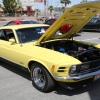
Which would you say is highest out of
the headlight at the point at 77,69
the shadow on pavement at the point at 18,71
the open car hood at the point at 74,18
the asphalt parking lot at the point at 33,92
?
the open car hood at the point at 74,18

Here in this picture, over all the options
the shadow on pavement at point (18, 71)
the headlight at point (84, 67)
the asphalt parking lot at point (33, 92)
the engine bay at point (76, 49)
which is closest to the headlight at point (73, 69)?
the headlight at point (84, 67)

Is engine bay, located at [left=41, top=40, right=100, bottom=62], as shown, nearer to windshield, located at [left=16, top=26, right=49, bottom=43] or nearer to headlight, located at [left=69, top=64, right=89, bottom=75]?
headlight, located at [left=69, top=64, right=89, bottom=75]

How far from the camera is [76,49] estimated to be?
5.29 m

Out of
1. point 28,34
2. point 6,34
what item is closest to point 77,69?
point 28,34

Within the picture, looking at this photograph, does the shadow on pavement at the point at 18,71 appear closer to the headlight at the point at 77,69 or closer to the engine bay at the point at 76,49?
the engine bay at the point at 76,49

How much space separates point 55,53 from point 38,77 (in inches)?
29.7

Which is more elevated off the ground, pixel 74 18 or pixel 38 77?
pixel 74 18

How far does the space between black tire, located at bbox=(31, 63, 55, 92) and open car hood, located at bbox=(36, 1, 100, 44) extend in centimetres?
82

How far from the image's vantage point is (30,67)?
15.7 ft

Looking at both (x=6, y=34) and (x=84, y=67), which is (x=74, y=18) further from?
(x=6, y=34)

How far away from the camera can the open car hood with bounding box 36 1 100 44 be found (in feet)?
14.3

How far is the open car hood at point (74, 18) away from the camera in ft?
14.3

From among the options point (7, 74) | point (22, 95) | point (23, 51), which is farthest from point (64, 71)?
point (7, 74)

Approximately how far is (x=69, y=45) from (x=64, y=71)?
1.83 m
